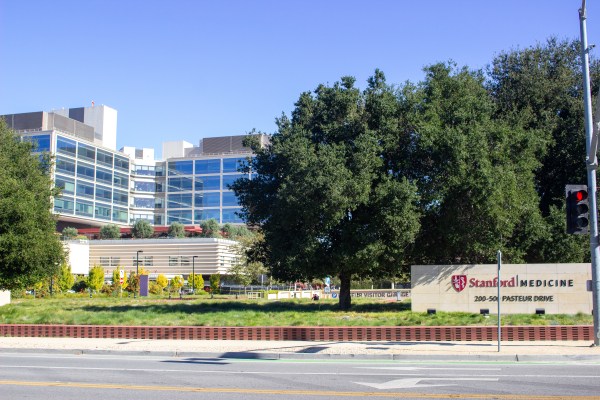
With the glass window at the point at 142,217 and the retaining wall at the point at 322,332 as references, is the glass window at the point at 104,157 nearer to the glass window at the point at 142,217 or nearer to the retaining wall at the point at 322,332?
the glass window at the point at 142,217

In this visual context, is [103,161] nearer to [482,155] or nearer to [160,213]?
[160,213]

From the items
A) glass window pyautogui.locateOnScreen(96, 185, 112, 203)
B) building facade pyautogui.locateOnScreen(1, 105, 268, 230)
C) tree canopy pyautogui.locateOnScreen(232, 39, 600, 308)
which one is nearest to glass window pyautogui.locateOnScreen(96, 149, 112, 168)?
building facade pyautogui.locateOnScreen(1, 105, 268, 230)

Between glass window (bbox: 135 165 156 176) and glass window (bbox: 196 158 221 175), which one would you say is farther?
glass window (bbox: 135 165 156 176)

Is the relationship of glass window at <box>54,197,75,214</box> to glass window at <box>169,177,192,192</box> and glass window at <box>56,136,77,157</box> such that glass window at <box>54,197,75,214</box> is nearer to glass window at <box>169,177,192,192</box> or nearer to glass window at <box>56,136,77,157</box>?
glass window at <box>56,136,77,157</box>

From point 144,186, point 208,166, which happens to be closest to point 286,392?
point 208,166

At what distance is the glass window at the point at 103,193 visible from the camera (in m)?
115

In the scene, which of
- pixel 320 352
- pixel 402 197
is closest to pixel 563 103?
pixel 402 197

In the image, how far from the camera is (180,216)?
132625 millimetres

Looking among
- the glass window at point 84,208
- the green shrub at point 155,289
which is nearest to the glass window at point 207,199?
the glass window at point 84,208

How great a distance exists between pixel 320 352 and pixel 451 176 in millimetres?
17645

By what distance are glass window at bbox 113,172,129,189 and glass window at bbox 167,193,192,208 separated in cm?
1036

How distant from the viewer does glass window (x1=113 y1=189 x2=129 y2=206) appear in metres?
121

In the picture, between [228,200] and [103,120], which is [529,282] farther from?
[103,120]

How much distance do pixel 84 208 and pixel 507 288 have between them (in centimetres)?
9268
